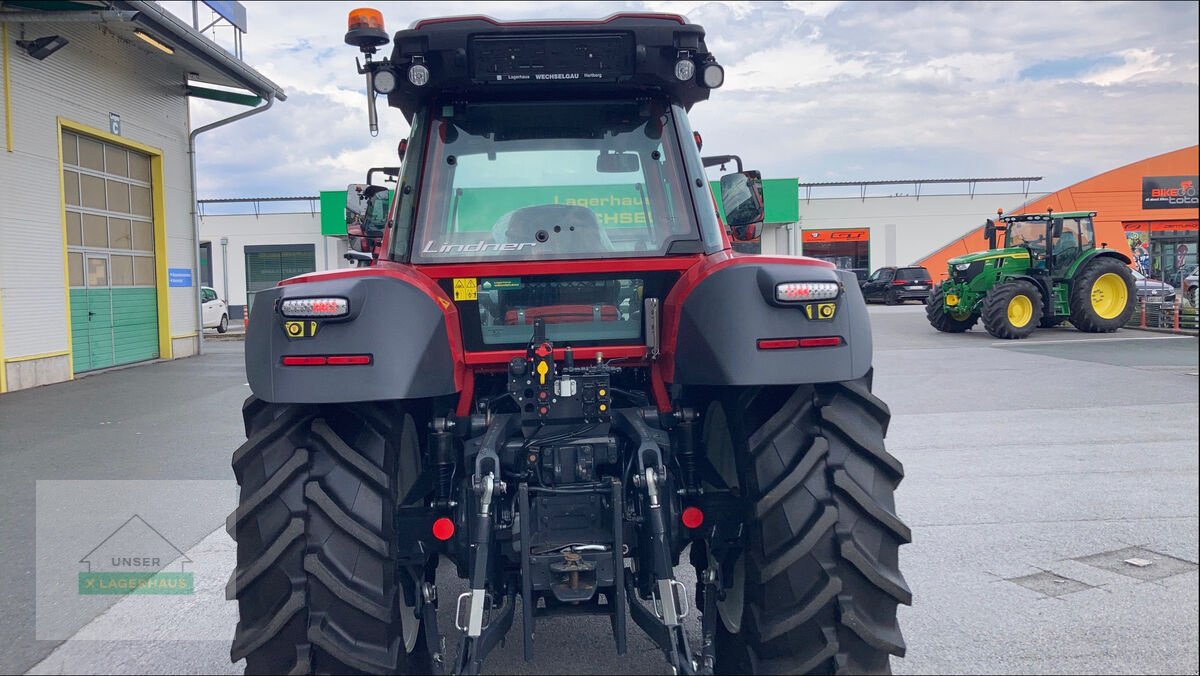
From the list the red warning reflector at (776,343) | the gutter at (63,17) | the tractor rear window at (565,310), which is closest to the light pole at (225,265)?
the gutter at (63,17)

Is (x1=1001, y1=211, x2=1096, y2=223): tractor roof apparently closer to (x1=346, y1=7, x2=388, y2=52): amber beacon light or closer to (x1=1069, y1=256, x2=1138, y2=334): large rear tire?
(x1=1069, y1=256, x2=1138, y2=334): large rear tire

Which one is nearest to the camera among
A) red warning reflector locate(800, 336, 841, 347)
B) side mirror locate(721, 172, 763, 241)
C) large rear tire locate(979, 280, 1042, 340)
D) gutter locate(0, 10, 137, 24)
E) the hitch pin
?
the hitch pin

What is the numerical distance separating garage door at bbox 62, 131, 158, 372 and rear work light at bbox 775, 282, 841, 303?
1430 cm

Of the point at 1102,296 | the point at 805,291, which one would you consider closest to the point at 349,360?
the point at 805,291

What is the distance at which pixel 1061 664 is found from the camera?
349 cm

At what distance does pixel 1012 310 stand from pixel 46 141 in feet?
57.2

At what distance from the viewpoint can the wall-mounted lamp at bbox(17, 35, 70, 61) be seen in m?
12.8

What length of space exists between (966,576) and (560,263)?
2823 mm

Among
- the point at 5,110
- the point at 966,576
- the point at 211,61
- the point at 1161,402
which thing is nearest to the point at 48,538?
the point at 966,576

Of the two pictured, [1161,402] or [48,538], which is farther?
[1161,402]

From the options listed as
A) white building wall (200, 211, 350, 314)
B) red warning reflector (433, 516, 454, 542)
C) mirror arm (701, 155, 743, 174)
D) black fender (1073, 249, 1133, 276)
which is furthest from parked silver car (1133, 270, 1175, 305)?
white building wall (200, 211, 350, 314)

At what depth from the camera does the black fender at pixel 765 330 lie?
2725mm

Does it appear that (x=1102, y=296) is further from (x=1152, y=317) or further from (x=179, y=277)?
(x=179, y=277)

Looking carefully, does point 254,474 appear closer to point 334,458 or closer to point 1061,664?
point 334,458
